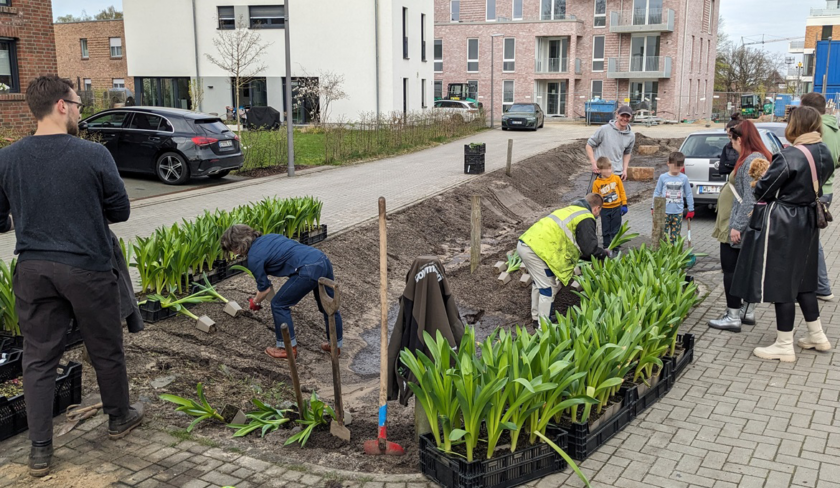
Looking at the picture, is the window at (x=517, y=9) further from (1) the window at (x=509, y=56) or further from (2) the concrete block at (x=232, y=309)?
(2) the concrete block at (x=232, y=309)

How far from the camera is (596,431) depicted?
4.72 metres

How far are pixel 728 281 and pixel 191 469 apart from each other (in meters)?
5.25

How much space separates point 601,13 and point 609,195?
48.5 metres

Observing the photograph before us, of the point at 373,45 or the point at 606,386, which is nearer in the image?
the point at 606,386

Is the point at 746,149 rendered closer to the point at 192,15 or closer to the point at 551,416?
the point at 551,416

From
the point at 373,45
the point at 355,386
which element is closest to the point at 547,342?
the point at 355,386

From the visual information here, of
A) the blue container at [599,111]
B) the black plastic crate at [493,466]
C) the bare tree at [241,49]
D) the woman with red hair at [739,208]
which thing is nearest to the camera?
the black plastic crate at [493,466]

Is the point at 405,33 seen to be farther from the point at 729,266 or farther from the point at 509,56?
the point at 729,266

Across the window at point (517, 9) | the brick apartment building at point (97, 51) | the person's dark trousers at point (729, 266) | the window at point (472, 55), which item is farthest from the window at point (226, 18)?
the person's dark trousers at point (729, 266)

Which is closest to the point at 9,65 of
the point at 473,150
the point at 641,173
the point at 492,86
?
the point at 473,150

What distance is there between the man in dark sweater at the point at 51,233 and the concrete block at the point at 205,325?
260 cm

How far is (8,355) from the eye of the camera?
556cm

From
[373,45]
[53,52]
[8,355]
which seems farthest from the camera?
[373,45]

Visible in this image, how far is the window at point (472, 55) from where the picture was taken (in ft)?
186
